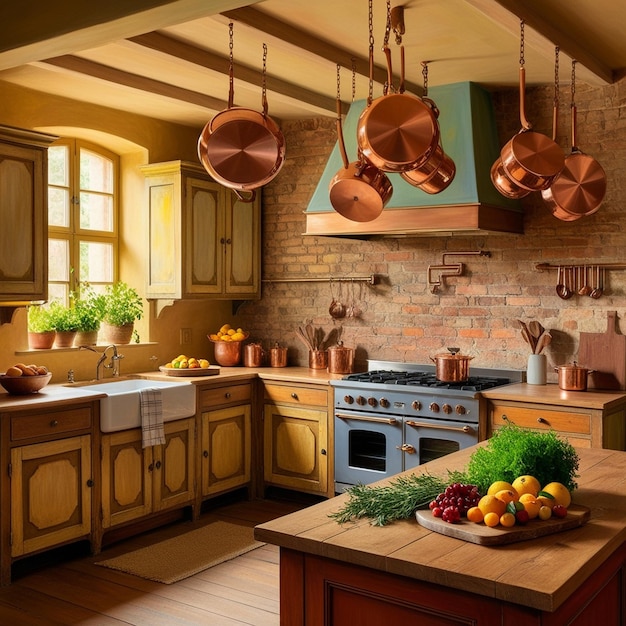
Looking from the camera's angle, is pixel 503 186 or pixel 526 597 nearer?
pixel 526 597

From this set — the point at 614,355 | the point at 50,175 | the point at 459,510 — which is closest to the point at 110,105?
the point at 50,175

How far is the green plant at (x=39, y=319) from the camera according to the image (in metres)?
5.17

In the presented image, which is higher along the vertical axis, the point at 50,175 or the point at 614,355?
the point at 50,175

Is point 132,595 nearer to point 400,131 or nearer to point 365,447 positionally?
point 365,447

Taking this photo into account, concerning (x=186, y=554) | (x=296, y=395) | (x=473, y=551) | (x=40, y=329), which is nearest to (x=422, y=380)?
(x=296, y=395)

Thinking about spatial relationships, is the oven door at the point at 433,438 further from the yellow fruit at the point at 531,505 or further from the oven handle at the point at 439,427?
the yellow fruit at the point at 531,505

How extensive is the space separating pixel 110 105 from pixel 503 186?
319 centimetres

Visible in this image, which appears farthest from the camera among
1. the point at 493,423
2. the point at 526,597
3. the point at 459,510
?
the point at 493,423

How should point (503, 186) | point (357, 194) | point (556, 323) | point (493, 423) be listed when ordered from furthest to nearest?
point (556, 323) < point (493, 423) < point (503, 186) < point (357, 194)

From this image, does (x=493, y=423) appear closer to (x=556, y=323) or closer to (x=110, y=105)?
(x=556, y=323)

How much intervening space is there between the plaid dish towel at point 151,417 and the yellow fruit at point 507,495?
3.08 meters

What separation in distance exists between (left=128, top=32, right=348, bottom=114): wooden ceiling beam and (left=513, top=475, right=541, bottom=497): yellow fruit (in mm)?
2924

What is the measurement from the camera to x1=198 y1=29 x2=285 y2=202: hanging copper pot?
10.2 feet

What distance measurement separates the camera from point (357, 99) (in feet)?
18.3
